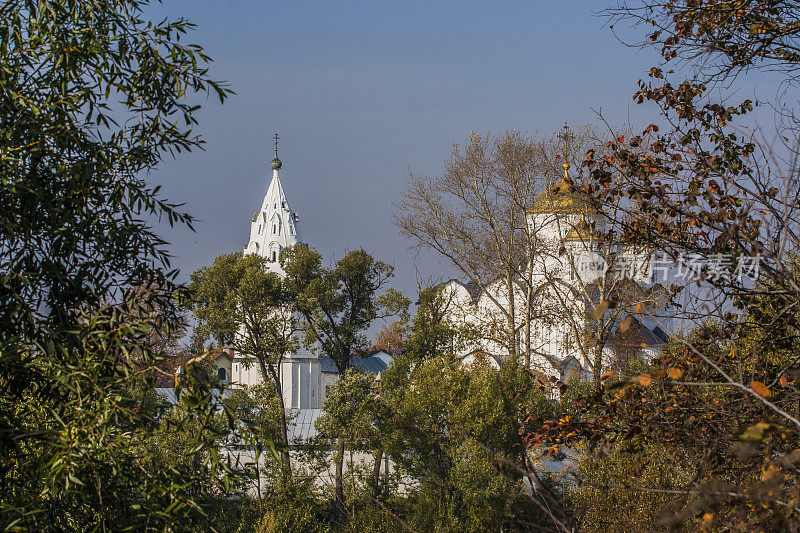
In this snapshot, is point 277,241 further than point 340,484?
Yes

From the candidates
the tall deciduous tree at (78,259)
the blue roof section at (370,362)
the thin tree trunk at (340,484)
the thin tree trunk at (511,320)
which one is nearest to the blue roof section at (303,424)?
the thin tree trunk at (340,484)

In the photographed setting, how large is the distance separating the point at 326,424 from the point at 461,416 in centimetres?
464

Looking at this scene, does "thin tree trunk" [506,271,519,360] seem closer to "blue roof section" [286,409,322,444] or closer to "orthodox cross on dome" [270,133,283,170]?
"blue roof section" [286,409,322,444]

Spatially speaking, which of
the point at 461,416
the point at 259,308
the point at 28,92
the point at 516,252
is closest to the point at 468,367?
the point at 461,416

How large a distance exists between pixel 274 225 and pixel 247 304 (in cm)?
1234

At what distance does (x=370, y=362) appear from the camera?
167 feet

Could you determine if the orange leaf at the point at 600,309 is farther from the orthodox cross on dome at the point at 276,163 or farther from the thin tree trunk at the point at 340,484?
the orthodox cross on dome at the point at 276,163

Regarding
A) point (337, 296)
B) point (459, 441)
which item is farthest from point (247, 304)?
point (459, 441)

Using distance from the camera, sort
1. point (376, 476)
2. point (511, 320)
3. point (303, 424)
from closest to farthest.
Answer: point (376, 476)
point (511, 320)
point (303, 424)

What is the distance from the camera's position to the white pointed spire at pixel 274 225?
1510 inches

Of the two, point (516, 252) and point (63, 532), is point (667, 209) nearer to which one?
point (63, 532)

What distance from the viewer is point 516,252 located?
26391 millimetres

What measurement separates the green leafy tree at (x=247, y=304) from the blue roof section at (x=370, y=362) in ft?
53.6

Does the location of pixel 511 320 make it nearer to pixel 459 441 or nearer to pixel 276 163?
pixel 459 441
